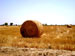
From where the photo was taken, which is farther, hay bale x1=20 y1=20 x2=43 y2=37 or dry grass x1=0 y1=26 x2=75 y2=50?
hay bale x1=20 y1=20 x2=43 y2=37

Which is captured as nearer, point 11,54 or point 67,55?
point 67,55

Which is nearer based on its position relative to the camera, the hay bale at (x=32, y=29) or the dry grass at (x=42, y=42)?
the dry grass at (x=42, y=42)

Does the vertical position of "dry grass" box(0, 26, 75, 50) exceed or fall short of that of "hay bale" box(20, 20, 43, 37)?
it falls short

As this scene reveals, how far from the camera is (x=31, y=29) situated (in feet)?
47.9

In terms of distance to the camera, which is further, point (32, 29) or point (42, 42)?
point (32, 29)

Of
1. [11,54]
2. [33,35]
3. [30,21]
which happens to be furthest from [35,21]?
[11,54]

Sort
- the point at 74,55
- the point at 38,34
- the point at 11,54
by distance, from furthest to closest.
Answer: the point at 38,34, the point at 11,54, the point at 74,55

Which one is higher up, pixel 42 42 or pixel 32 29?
pixel 32 29

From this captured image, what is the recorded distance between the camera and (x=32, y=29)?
14.5 m

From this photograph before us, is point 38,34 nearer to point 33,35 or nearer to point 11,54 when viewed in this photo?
point 33,35

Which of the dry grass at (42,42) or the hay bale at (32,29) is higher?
the hay bale at (32,29)

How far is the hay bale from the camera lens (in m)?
14.2

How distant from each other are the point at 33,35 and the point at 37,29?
0.66 metres

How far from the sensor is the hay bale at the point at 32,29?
14.2m
